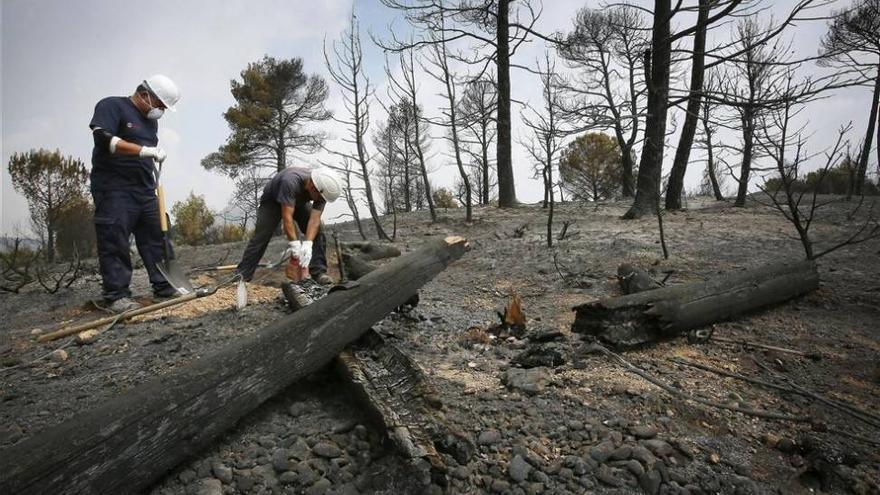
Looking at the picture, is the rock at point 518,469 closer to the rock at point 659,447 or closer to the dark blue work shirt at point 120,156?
the rock at point 659,447

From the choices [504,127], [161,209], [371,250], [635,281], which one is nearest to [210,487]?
[161,209]

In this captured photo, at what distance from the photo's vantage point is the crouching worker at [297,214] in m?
4.45

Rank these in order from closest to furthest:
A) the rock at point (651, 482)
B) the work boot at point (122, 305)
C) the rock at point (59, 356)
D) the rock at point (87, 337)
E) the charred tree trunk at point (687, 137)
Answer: the rock at point (651, 482) < the rock at point (59, 356) < the rock at point (87, 337) < the work boot at point (122, 305) < the charred tree trunk at point (687, 137)

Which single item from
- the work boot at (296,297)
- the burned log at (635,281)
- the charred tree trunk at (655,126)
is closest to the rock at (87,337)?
the work boot at (296,297)

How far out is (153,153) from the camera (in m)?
4.01

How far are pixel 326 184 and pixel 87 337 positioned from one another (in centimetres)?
238

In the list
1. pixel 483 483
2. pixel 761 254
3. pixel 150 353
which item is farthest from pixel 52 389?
pixel 761 254

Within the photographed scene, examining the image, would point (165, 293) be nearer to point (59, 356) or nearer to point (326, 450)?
point (59, 356)

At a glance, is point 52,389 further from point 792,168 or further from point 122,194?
point 792,168

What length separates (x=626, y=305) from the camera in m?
3.29

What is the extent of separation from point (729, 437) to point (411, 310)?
251 centimetres

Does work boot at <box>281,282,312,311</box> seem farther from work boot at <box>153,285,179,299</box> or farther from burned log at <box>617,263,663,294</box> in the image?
burned log at <box>617,263,663,294</box>

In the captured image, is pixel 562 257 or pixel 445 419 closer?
pixel 445 419

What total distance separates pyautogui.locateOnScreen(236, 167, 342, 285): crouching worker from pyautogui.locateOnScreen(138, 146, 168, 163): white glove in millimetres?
1006
